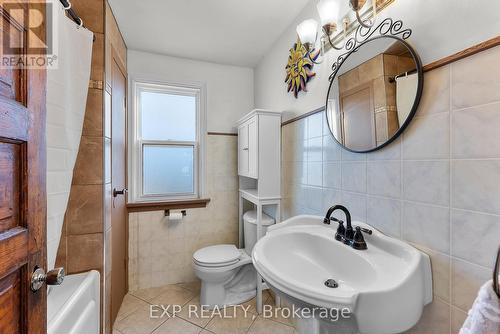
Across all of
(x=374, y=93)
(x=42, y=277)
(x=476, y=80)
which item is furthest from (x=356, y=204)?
(x=42, y=277)

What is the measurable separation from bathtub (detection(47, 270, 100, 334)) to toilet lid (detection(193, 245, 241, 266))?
0.79 m

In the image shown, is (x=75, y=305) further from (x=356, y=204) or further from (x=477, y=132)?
(x=477, y=132)

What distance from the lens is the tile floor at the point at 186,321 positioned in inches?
64.8

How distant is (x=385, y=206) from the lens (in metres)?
0.99

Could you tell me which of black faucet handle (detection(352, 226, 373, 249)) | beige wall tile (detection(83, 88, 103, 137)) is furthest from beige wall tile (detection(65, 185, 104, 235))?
black faucet handle (detection(352, 226, 373, 249))

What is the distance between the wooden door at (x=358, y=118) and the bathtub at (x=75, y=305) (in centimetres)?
150

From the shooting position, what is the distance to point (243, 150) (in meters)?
2.17

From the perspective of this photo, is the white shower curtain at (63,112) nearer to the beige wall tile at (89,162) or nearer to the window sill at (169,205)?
the beige wall tile at (89,162)

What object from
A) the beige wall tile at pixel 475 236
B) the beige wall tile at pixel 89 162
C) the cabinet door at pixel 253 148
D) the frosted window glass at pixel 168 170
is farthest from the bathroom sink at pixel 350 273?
the frosted window glass at pixel 168 170

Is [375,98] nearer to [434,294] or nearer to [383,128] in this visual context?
[383,128]

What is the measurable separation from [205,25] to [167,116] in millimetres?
961

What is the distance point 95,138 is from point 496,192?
1832 mm

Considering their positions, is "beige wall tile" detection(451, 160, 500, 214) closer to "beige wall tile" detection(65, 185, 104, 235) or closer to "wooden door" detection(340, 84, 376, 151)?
"wooden door" detection(340, 84, 376, 151)

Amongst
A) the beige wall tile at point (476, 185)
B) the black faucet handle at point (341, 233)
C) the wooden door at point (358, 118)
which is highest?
the wooden door at point (358, 118)
